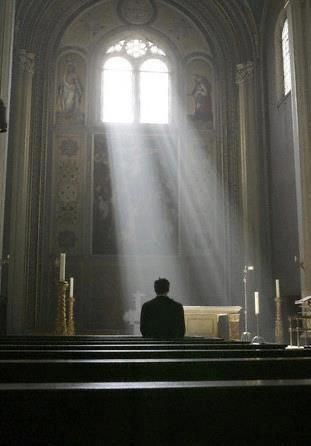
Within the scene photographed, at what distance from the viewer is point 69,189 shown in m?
17.5

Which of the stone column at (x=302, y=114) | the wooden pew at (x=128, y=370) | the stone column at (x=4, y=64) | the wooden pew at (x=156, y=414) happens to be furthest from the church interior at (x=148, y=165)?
the wooden pew at (x=156, y=414)

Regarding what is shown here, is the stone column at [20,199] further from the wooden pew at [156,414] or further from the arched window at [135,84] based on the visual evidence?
the wooden pew at [156,414]

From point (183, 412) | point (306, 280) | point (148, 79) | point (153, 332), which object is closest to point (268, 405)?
point (183, 412)

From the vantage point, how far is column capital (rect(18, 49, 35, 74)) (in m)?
16.8

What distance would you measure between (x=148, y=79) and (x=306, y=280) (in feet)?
32.9

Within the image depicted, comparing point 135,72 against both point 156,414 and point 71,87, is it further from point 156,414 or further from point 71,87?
point 156,414

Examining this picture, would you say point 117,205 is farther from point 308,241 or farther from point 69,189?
point 308,241

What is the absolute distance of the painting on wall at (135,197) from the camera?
17.4 metres

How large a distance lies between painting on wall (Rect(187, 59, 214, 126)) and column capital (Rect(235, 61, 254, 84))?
3.94 ft

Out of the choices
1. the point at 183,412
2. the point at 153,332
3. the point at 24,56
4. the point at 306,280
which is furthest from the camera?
the point at 24,56

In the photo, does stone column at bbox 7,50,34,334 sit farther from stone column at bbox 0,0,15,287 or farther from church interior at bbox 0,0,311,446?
stone column at bbox 0,0,15,287

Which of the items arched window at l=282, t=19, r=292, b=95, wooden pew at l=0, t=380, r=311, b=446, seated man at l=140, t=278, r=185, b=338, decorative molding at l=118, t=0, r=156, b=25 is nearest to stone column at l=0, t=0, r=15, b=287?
seated man at l=140, t=278, r=185, b=338

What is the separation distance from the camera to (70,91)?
1828cm

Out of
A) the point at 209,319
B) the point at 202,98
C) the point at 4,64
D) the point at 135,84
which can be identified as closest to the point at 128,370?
the point at 4,64
